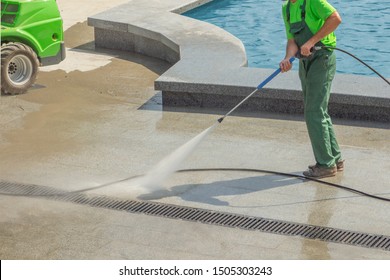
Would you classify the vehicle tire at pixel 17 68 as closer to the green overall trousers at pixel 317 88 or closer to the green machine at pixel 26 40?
the green machine at pixel 26 40

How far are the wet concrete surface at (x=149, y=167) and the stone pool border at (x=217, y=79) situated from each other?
0.72 ft

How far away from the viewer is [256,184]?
8.84 meters

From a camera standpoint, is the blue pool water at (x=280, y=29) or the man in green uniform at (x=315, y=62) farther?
the blue pool water at (x=280, y=29)

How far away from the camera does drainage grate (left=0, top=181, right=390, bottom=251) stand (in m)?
7.61

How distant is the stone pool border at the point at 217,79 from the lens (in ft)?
34.4

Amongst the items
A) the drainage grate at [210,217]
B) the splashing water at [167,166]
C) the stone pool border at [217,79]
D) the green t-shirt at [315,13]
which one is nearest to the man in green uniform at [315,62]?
the green t-shirt at [315,13]

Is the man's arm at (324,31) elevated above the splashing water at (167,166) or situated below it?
above

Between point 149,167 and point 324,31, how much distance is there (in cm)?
228

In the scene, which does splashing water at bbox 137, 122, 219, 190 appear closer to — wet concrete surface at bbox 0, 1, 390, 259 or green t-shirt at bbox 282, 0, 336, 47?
wet concrete surface at bbox 0, 1, 390, 259

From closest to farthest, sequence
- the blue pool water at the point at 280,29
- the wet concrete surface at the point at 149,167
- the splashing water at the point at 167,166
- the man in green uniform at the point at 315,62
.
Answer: the wet concrete surface at the point at 149,167 < the man in green uniform at the point at 315,62 < the splashing water at the point at 167,166 < the blue pool water at the point at 280,29

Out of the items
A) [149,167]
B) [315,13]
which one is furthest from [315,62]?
[149,167]

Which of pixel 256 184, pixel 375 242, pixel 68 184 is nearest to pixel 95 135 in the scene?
pixel 68 184

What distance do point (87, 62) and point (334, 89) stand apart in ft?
14.6

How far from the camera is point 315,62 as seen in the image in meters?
8.58
